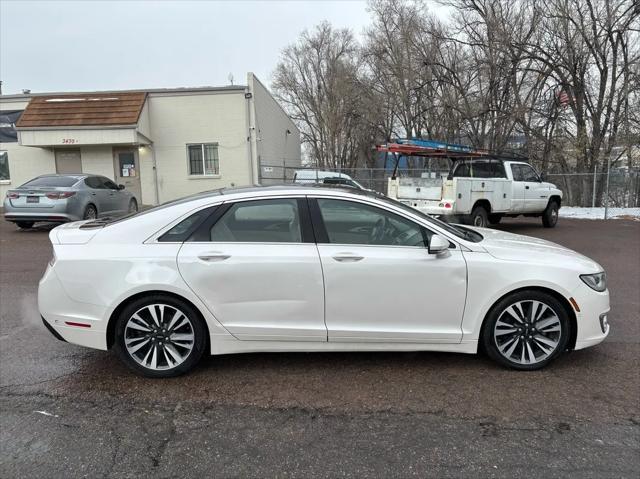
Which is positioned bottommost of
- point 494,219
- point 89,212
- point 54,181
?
point 494,219

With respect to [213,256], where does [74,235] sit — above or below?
above

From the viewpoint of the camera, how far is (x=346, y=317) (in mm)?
3779

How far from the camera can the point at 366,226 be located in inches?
156

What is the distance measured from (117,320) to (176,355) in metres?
0.53

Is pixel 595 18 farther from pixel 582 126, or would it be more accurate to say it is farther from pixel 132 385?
pixel 132 385

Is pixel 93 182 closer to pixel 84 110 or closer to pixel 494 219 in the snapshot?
pixel 84 110

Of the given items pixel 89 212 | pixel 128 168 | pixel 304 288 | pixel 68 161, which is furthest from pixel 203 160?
pixel 304 288

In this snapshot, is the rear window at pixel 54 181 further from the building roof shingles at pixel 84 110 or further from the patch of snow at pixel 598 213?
the patch of snow at pixel 598 213

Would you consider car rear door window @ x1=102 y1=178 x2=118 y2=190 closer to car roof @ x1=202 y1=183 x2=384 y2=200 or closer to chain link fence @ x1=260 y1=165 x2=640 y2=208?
chain link fence @ x1=260 y1=165 x2=640 y2=208

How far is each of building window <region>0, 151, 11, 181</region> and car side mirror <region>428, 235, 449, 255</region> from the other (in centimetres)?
2039

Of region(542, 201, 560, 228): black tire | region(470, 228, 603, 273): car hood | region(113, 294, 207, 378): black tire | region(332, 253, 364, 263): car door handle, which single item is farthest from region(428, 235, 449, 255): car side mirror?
region(542, 201, 560, 228): black tire

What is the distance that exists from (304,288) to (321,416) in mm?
932

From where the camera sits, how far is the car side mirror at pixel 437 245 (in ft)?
12.1

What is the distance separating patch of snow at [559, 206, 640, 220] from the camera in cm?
1756
